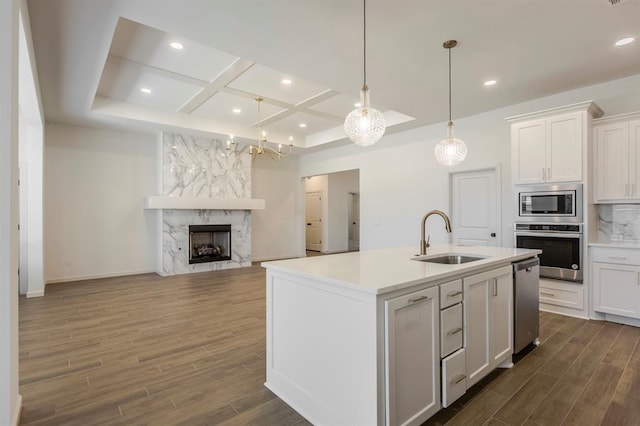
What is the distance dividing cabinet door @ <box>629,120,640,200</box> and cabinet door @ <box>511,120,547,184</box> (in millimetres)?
808

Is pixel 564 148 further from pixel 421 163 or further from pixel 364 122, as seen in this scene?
pixel 364 122

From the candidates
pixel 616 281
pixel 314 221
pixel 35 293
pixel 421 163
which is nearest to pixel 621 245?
pixel 616 281

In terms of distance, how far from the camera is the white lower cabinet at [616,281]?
11.2 ft

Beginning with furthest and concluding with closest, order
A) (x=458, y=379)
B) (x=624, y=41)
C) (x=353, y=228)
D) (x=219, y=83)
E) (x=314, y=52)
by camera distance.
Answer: (x=353, y=228)
(x=219, y=83)
(x=314, y=52)
(x=624, y=41)
(x=458, y=379)

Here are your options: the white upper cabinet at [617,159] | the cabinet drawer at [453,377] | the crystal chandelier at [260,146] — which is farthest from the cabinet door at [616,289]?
the crystal chandelier at [260,146]

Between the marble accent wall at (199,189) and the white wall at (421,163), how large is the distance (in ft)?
7.85

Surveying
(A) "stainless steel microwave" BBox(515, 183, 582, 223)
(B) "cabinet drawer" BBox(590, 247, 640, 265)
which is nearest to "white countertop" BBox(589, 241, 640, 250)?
(B) "cabinet drawer" BBox(590, 247, 640, 265)

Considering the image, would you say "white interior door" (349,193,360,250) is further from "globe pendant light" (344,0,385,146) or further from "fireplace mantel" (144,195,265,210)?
"globe pendant light" (344,0,385,146)

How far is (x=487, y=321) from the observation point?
2293mm

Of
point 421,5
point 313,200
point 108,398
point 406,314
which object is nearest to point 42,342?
point 108,398

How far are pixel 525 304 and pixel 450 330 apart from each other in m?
1.30

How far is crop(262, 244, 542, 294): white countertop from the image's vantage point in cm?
165

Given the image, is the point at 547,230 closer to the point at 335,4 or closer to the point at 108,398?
the point at 335,4

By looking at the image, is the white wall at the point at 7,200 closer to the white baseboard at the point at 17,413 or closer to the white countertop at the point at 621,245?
the white baseboard at the point at 17,413
